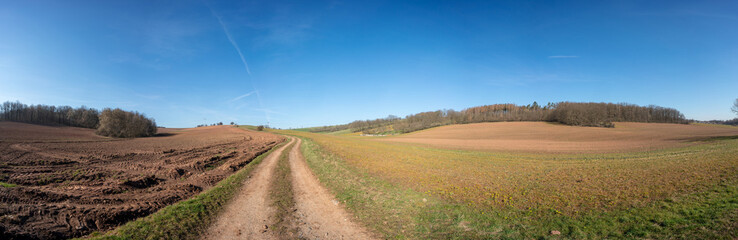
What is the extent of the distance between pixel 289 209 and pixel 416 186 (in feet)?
20.0

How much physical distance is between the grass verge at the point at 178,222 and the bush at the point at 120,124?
70680 millimetres

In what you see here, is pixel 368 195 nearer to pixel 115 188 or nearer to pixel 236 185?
pixel 236 185

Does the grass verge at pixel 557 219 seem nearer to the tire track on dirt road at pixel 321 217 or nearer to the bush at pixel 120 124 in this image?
the tire track on dirt road at pixel 321 217

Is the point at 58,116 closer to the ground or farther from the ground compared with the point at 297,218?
farther from the ground

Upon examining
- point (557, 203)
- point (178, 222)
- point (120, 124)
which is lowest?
point (178, 222)

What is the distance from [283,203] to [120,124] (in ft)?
247

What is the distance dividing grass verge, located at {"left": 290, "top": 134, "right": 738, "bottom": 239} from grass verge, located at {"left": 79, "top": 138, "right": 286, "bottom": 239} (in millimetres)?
4966

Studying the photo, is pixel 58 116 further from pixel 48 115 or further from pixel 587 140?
pixel 587 140

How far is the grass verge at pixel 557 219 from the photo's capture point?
18.9ft

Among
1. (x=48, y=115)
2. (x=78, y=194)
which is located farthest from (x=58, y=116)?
(x=78, y=194)

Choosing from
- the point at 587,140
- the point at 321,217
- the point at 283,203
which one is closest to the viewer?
the point at 321,217

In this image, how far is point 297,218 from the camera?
8.27 m

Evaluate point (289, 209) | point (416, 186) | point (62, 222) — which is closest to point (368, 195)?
point (416, 186)

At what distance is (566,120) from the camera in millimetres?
76125
